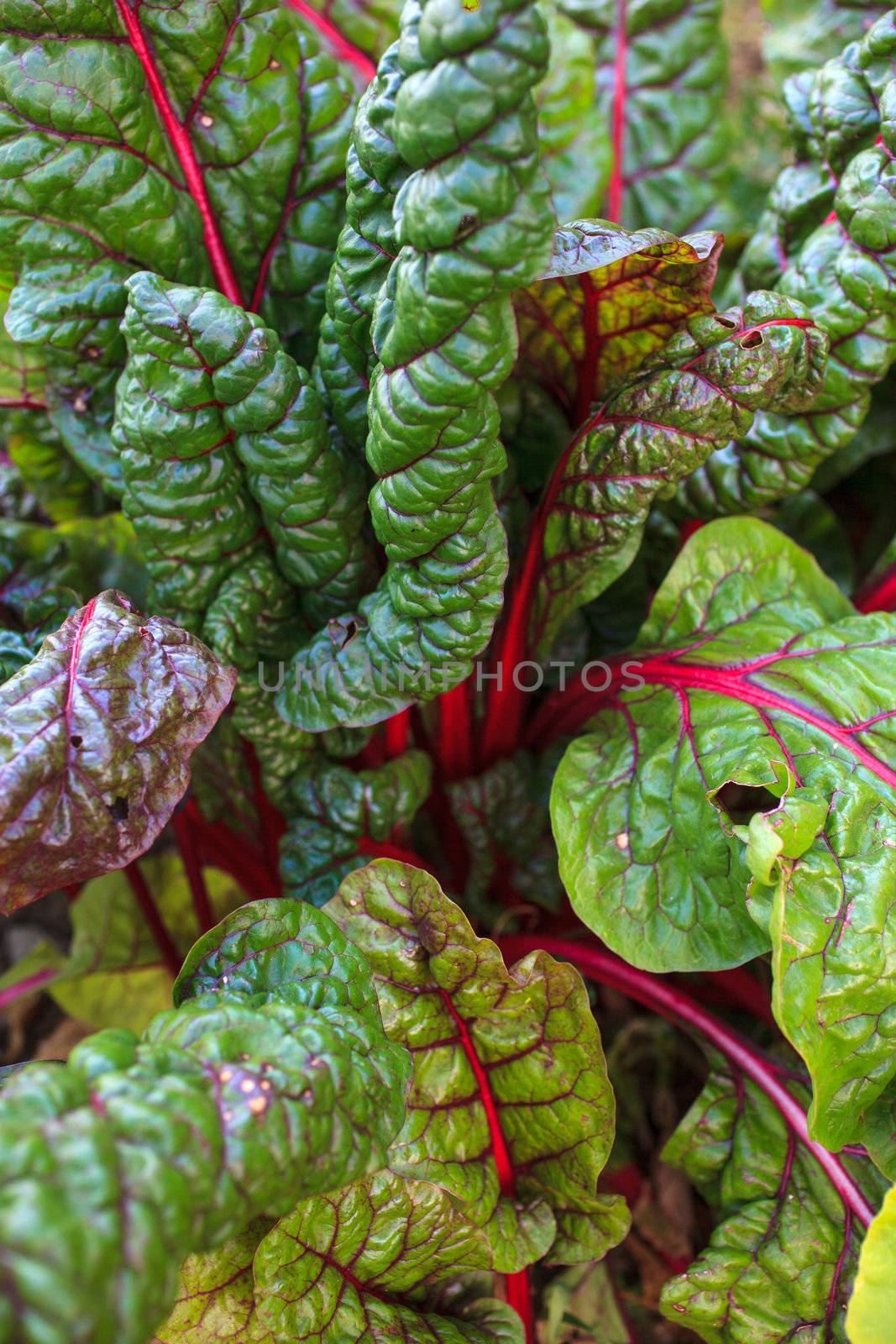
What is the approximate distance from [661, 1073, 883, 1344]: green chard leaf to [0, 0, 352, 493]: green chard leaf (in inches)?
56.5

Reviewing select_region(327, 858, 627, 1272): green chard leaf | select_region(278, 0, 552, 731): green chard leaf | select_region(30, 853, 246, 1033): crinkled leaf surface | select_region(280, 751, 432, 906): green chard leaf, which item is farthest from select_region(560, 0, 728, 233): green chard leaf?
select_region(30, 853, 246, 1033): crinkled leaf surface

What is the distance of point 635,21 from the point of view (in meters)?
2.20

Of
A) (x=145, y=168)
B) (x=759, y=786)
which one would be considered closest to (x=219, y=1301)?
(x=759, y=786)

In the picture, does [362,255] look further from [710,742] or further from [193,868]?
[193,868]

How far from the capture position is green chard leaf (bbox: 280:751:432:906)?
5.19 feet

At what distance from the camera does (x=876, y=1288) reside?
108cm

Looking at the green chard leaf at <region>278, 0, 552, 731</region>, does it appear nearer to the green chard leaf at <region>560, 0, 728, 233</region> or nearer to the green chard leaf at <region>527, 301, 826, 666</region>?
the green chard leaf at <region>527, 301, 826, 666</region>

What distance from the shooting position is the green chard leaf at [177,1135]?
749mm

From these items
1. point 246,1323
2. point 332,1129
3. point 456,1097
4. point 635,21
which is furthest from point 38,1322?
point 635,21

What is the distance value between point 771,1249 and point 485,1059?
0.47m

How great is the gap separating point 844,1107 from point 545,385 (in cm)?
120

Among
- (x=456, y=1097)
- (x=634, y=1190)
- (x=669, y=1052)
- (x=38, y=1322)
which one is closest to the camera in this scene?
(x=38, y=1322)

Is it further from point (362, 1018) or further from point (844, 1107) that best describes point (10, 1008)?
point (844, 1107)

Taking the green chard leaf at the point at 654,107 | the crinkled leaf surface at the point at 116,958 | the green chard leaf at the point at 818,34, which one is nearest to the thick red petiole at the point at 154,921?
the crinkled leaf surface at the point at 116,958
